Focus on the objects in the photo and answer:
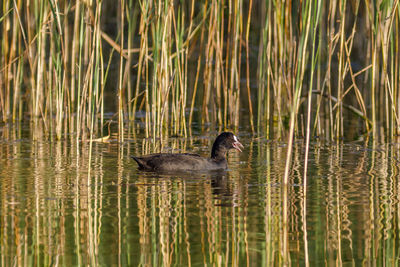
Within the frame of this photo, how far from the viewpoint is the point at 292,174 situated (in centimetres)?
940

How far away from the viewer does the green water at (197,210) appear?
20.0ft

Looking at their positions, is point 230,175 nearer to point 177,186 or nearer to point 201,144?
point 177,186

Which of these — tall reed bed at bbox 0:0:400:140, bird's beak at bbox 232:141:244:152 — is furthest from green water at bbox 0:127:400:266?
tall reed bed at bbox 0:0:400:140

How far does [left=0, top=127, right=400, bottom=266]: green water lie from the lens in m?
6.10

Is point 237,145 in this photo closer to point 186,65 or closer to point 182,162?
point 182,162

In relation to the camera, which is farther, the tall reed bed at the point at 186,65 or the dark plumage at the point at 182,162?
the tall reed bed at the point at 186,65

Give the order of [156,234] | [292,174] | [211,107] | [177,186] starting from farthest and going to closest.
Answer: [211,107] → [292,174] → [177,186] → [156,234]

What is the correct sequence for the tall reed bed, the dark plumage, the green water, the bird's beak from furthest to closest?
the bird's beak
the tall reed bed
the dark plumage
the green water

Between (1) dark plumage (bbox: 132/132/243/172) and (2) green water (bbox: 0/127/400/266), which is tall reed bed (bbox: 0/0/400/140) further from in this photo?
(1) dark plumage (bbox: 132/132/243/172)

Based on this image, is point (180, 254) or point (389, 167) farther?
point (389, 167)

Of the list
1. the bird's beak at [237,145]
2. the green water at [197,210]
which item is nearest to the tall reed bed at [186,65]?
the green water at [197,210]

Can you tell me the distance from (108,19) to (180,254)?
61.8 feet

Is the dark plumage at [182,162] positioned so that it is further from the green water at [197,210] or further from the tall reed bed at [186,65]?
the tall reed bed at [186,65]

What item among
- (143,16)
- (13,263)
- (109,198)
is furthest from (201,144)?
(13,263)
